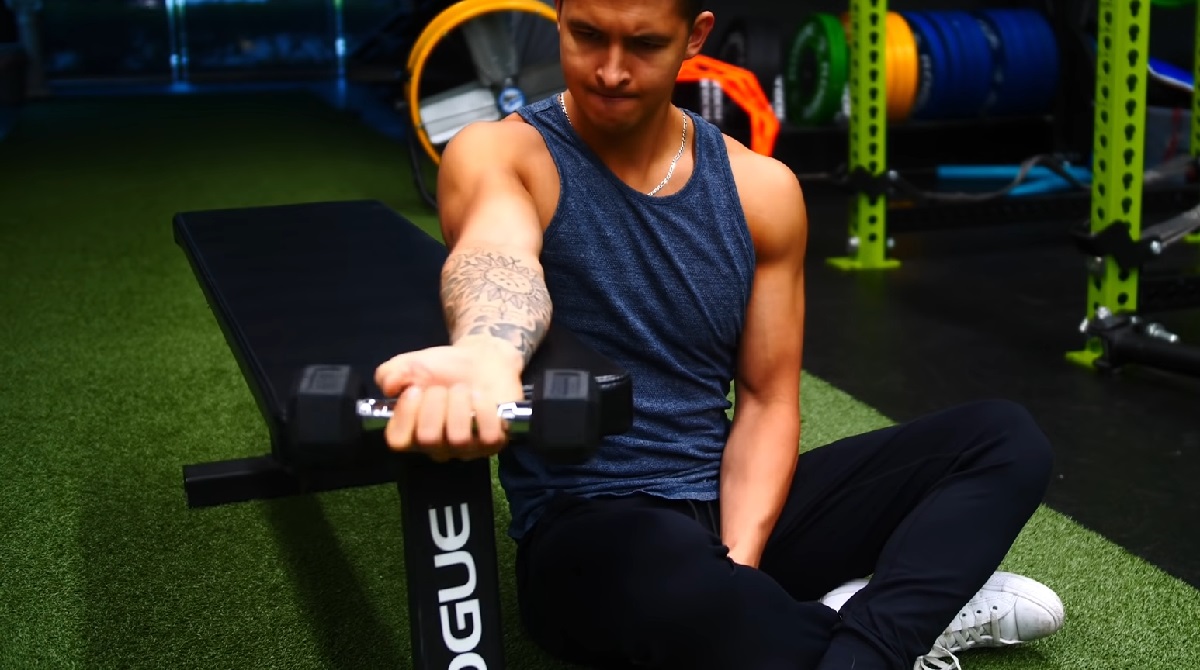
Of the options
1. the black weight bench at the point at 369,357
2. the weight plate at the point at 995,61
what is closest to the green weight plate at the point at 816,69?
the weight plate at the point at 995,61

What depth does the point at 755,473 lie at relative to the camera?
1451 mm

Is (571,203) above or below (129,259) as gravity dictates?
above

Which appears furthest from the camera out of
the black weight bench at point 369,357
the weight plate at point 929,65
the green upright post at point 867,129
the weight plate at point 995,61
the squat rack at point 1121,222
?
the weight plate at point 995,61

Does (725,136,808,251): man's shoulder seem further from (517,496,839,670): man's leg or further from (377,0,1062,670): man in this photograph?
(517,496,839,670): man's leg

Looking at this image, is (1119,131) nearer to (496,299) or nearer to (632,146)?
(632,146)

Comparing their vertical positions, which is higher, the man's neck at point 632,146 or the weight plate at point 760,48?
Result: the man's neck at point 632,146

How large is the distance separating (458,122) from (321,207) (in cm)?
259

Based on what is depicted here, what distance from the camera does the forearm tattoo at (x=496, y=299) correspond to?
3.59 ft

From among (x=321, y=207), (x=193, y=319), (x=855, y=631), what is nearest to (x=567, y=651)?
(x=855, y=631)

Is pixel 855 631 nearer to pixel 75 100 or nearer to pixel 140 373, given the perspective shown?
pixel 140 373

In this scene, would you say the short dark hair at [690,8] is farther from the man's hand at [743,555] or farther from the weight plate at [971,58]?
the weight plate at [971,58]

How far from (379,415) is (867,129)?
11.2ft

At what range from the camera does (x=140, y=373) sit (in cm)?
Result: 283

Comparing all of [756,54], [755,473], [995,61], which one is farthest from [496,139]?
[995,61]
